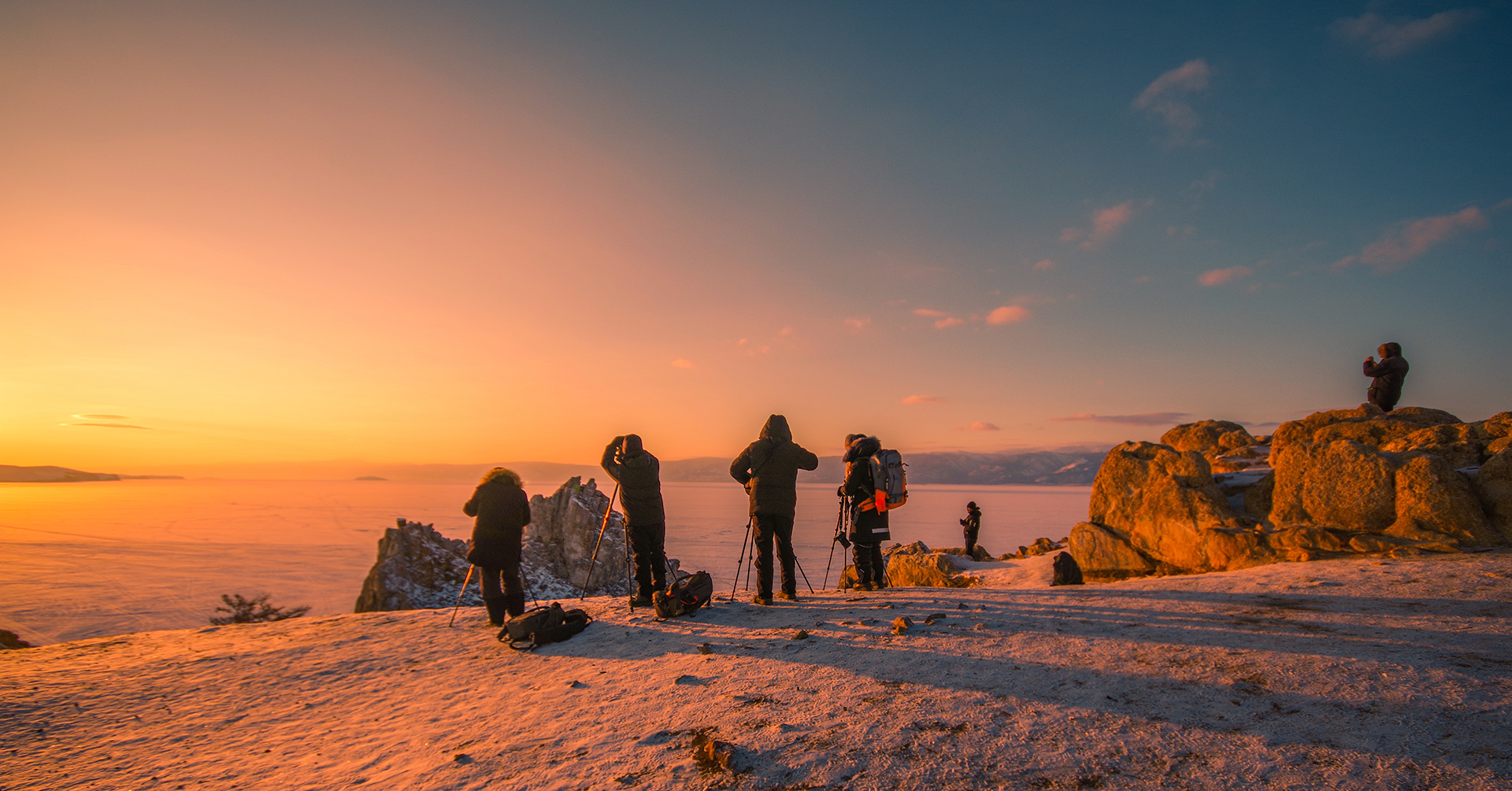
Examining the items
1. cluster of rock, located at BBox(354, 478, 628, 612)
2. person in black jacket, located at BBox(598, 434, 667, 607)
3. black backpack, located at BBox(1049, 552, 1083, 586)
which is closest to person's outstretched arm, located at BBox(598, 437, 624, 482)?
person in black jacket, located at BBox(598, 434, 667, 607)

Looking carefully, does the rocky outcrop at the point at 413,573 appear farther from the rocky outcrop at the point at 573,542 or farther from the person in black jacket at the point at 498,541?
the person in black jacket at the point at 498,541

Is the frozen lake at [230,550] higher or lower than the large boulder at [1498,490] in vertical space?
lower

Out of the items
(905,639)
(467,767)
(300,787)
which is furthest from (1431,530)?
(300,787)

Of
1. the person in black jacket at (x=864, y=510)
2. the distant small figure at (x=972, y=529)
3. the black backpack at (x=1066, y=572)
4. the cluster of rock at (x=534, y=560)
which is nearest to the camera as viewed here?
the person in black jacket at (x=864, y=510)

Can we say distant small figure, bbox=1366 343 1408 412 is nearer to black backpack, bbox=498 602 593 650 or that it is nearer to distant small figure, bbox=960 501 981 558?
distant small figure, bbox=960 501 981 558

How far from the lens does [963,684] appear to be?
4.57 metres

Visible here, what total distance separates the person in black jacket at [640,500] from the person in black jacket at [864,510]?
11.7ft

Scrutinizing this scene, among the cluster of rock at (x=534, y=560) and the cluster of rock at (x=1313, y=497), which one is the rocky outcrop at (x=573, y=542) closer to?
the cluster of rock at (x=534, y=560)

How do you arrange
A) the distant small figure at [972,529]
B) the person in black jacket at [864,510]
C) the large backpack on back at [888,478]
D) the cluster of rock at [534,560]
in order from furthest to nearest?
the distant small figure at [972,529], the cluster of rock at [534,560], the person in black jacket at [864,510], the large backpack on back at [888,478]

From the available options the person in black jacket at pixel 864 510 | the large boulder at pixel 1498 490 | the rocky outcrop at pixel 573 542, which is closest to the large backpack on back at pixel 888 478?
the person in black jacket at pixel 864 510

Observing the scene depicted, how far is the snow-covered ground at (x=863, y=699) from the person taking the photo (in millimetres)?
3330

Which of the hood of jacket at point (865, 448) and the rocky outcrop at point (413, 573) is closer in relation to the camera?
the hood of jacket at point (865, 448)

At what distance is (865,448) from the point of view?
9742 millimetres

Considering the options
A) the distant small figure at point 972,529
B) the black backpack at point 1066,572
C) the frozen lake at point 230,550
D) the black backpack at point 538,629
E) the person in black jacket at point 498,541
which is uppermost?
the person in black jacket at point 498,541
